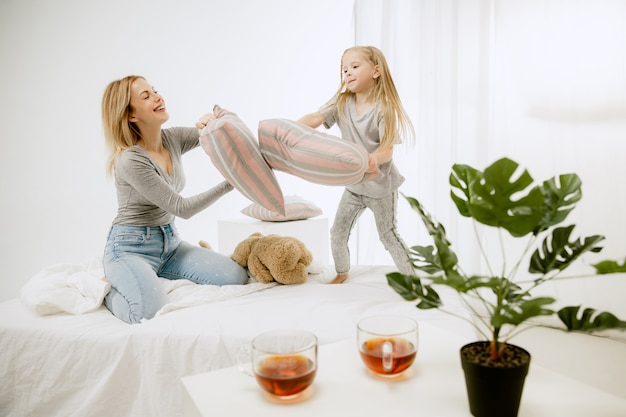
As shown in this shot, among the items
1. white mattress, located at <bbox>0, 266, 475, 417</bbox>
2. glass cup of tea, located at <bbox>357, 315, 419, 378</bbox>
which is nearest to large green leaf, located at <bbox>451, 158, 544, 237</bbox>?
glass cup of tea, located at <bbox>357, 315, 419, 378</bbox>

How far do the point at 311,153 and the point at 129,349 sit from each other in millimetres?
754

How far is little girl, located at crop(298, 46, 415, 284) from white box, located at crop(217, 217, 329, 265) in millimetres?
578

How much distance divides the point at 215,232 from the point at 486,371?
8.94ft

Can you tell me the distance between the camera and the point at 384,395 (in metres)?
0.77

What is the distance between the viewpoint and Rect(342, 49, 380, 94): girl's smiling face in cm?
180

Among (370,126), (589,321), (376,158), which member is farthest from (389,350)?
(370,126)

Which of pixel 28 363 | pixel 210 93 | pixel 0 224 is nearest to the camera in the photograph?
pixel 28 363

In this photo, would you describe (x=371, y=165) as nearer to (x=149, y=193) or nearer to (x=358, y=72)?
(x=358, y=72)

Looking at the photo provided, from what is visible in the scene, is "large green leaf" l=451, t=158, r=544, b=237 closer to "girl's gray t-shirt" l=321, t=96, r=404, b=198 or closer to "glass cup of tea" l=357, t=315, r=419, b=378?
"glass cup of tea" l=357, t=315, r=419, b=378

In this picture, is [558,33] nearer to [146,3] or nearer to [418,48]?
[418,48]

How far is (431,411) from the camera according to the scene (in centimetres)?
72

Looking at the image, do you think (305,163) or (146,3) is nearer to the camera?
(305,163)

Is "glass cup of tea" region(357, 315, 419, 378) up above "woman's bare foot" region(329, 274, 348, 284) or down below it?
above

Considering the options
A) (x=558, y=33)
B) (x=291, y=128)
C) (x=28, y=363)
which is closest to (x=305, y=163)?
(x=291, y=128)
